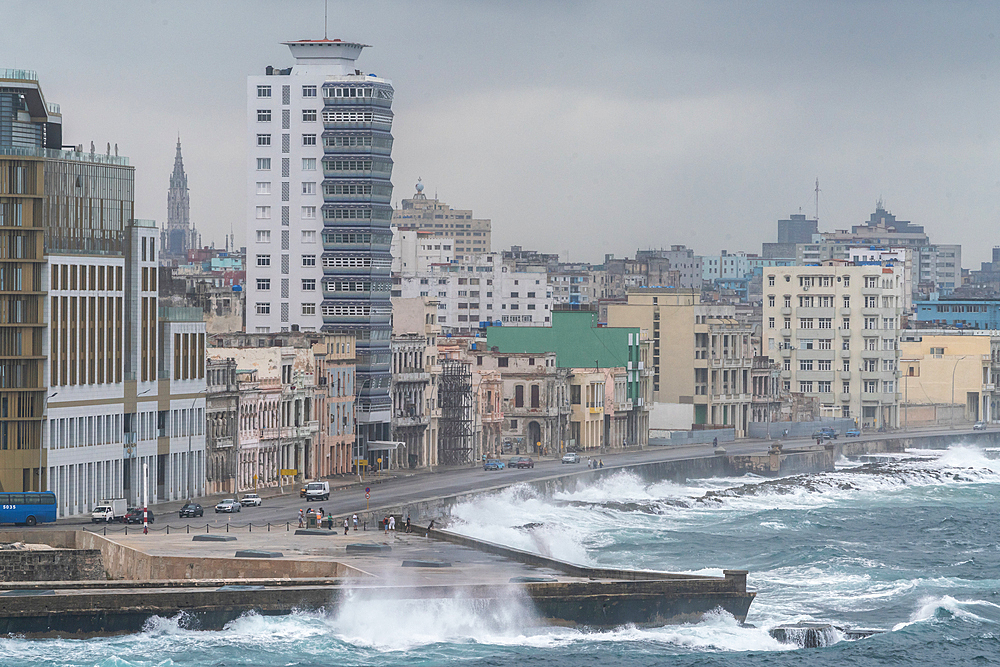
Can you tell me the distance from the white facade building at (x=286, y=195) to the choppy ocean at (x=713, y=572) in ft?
109

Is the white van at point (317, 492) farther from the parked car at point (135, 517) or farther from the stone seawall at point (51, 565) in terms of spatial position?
the stone seawall at point (51, 565)

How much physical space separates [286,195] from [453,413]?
24780 mm

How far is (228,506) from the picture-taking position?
11925 centimetres

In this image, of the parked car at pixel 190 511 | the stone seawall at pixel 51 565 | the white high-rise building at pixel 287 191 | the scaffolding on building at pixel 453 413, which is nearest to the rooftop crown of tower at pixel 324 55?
the white high-rise building at pixel 287 191

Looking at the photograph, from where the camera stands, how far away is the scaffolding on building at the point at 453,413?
553ft

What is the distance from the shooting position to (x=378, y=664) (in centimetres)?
8119

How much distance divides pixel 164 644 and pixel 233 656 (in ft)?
12.5

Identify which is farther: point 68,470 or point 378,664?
point 68,470

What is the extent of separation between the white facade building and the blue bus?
206 ft

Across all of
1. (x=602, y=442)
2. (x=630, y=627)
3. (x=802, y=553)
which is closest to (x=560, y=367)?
(x=602, y=442)

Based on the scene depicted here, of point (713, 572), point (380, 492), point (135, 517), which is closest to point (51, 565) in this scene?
point (135, 517)

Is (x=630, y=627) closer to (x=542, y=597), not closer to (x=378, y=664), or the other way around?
(x=542, y=597)

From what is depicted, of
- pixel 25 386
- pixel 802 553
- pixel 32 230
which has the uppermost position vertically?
pixel 32 230

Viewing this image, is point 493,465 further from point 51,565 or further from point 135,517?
point 51,565
